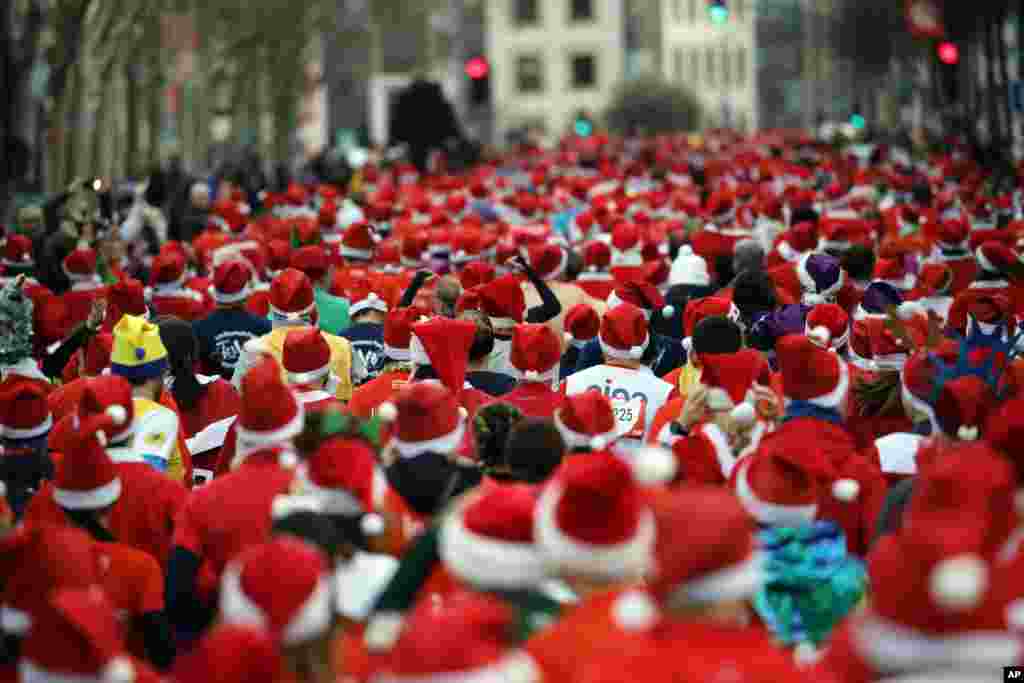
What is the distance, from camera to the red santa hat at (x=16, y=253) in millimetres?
16781

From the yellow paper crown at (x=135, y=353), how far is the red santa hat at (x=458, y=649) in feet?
15.2

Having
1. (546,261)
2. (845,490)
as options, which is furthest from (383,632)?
(546,261)

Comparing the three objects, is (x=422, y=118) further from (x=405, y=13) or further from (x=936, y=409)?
(x=936, y=409)

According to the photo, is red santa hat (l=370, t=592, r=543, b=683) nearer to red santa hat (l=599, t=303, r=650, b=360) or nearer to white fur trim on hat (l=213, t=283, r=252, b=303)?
red santa hat (l=599, t=303, r=650, b=360)

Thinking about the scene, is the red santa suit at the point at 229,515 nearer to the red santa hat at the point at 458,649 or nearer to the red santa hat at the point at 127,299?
the red santa hat at the point at 458,649

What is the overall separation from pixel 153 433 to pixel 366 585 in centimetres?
308

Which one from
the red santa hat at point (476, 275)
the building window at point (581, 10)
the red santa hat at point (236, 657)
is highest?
the building window at point (581, 10)

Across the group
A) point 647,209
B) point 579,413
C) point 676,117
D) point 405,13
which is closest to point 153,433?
point 579,413

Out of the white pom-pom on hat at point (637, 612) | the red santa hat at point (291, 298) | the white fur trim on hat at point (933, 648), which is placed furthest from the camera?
the red santa hat at point (291, 298)

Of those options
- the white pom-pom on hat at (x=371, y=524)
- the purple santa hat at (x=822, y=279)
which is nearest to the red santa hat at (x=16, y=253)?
the purple santa hat at (x=822, y=279)

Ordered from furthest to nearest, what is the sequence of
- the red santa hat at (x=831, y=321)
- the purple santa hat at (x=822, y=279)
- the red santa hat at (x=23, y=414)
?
1. the purple santa hat at (x=822, y=279)
2. the red santa hat at (x=831, y=321)
3. the red santa hat at (x=23, y=414)

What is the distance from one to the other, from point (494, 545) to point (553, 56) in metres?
114

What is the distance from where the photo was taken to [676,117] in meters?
92.3

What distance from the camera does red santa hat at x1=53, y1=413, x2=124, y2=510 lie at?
7684 mm
